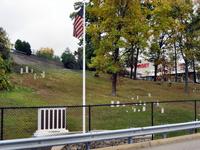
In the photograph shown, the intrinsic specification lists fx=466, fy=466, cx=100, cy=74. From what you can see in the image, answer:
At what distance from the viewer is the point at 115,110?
101ft

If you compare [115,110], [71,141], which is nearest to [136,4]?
[115,110]

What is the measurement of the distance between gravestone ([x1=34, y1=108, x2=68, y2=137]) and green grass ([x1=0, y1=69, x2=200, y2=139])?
1812mm

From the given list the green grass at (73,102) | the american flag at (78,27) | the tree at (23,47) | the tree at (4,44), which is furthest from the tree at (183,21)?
the american flag at (78,27)

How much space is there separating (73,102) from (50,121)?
44.8 ft

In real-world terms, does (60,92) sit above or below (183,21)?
below

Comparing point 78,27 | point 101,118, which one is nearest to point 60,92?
point 101,118

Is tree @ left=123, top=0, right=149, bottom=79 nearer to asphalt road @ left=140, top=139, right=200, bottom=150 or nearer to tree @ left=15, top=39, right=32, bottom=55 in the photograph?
asphalt road @ left=140, top=139, right=200, bottom=150

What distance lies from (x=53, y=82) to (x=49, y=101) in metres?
11.4

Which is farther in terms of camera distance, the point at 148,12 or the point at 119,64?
the point at 148,12

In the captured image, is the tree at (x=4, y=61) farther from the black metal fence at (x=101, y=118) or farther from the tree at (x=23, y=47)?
the tree at (x=23, y=47)

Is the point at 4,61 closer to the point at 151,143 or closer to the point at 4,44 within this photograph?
the point at 4,44

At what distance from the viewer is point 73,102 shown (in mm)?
33438

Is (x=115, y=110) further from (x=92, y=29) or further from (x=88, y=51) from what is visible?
(x=88, y=51)

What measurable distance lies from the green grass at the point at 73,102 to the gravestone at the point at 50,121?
1.81 metres
